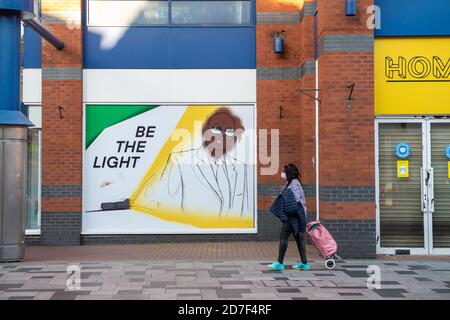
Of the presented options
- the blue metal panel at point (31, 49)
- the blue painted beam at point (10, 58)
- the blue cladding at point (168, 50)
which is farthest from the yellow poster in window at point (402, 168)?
the blue metal panel at point (31, 49)

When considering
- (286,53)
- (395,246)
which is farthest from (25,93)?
(395,246)

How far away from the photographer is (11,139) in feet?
37.1

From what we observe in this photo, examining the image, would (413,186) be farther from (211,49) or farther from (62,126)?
(62,126)

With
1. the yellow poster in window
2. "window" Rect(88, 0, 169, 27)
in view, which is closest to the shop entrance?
the yellow poster in window

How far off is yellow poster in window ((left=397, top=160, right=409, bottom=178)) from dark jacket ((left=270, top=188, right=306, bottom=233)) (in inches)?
107

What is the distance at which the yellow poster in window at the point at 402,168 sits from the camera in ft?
39.5

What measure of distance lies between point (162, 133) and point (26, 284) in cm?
575

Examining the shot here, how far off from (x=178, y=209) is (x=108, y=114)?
2.71 meters

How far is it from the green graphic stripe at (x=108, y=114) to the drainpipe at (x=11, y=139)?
9.21 feet

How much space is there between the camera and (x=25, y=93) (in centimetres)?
1421

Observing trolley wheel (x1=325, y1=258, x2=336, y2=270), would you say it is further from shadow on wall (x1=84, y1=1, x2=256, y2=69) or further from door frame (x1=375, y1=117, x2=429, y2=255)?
shadow on wall (x1=84, y1=1, x2=256, y2=69)

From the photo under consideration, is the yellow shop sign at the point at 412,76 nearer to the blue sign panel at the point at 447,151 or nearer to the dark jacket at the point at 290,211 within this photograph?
the blue sign panel at the point at 447,151

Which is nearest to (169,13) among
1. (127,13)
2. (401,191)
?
(127,13)

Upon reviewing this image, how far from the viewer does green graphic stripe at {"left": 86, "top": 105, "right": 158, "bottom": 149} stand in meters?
14.2
